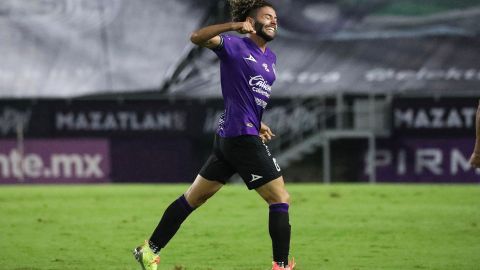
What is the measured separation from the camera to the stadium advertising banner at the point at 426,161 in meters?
28.2

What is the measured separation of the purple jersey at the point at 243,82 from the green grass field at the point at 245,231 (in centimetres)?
182

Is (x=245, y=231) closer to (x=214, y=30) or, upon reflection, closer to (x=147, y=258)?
(x=147, y=258)

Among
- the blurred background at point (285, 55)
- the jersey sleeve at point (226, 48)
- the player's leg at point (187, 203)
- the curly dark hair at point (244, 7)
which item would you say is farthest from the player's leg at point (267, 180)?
the blurred background at point (285, 55)

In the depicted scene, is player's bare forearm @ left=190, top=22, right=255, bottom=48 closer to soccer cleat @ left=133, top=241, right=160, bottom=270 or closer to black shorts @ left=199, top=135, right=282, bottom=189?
black shorts @ left=199, top=135, right=282, bottom=189

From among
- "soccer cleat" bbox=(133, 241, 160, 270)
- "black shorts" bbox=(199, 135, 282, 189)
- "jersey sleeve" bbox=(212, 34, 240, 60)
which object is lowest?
"soccer cleat" bbox=(133, 241, 160, 270)

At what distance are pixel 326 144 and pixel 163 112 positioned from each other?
4.38 metres

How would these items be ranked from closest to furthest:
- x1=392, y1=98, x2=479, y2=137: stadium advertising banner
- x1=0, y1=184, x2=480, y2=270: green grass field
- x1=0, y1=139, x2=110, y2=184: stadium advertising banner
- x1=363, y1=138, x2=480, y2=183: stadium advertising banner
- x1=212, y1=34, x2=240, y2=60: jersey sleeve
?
x1=212, y1=34, x2=240, y2=60: jersey sleeve → x1=0, y1=184, x2=480, y2=270: green grass field → x1=363, y1=138, x2=480, y2=183: stadium advertising banner → x1=392, y1=98, x2=479, y2=137: stadium advertising banner → x1=0, y1=139, x2=110, y2=184: stadium advertising banner

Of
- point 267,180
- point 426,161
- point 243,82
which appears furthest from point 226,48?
point 426,161

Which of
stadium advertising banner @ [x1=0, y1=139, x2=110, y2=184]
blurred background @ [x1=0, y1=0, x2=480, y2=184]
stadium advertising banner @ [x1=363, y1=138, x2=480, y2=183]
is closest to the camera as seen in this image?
stadium advertising banner @ [x1=363, y1=138, x2=480, y2=183]

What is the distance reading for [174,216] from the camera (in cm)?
939

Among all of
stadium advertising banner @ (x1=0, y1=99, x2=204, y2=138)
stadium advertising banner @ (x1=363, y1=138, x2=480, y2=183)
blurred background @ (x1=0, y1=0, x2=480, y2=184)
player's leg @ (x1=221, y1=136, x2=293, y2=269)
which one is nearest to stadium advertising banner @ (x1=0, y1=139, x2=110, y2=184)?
stadium advertising banner @ (x1=0, y1=99, x2=204, y2=138)

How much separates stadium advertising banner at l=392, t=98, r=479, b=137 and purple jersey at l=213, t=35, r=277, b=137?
792 inches

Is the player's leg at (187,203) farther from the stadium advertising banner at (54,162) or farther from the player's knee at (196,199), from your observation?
the stadium advertising banner at (54,162)

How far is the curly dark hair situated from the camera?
903 cm
